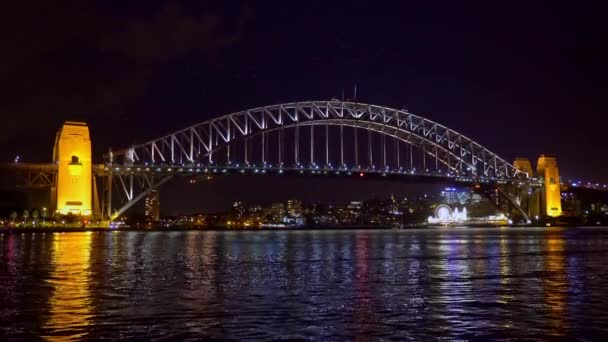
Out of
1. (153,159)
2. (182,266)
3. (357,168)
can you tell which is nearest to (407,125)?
(357,168)

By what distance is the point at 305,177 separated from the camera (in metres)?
91.9

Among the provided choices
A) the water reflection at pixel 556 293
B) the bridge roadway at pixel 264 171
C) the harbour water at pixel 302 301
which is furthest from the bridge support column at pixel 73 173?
the water reflection at pixel 556 293

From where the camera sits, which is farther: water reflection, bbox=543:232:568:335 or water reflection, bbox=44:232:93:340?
water reflection, bbox=543:232:568:335

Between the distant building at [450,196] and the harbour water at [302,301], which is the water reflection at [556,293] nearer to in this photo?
the harbour water at [302,301]

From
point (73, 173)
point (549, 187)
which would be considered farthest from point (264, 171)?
point (549, 187)

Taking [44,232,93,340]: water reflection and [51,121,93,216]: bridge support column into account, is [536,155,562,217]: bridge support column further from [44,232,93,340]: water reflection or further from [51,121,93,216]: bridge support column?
[44,232,93,340]: water reflection

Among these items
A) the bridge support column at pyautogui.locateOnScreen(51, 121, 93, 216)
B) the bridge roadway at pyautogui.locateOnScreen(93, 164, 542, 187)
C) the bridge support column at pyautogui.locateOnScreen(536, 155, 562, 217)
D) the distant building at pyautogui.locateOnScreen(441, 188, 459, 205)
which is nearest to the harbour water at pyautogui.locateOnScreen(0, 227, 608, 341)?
the bridge support column at pyautogui.locateOnScreen(51, 121, 93, 216)

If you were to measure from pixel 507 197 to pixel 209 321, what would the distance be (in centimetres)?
10842

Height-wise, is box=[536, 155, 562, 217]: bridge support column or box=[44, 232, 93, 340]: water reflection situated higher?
box=[536, 155, 562, 217]: bridge support column

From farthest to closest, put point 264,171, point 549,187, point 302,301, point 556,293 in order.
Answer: point 549,187
point 264,171
point 556,293
point 302,301

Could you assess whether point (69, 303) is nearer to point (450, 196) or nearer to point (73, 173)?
point (73, 173)

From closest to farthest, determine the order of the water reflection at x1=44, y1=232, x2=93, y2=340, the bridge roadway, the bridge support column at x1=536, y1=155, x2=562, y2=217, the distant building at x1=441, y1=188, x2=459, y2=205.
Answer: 1. the water reflection at x1=44, y1=232, x2=93, y2=340
2. the bridge roadway
3. the bridge support column at x1=536, y1=155, x2=562, y2=217
4. the distant building at x1=441, y1=188, x2=459, y2=205

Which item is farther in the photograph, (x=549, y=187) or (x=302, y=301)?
(x=549, y=187)

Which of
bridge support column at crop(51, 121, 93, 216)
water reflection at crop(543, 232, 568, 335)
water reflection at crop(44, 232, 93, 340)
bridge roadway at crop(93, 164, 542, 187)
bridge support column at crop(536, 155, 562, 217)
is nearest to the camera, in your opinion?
water reflection at crop(44, 232, 93, 340)
